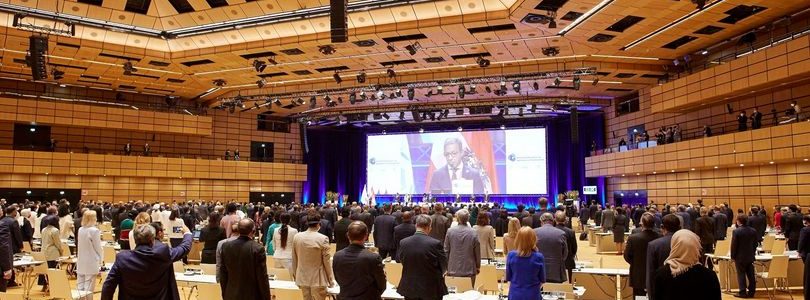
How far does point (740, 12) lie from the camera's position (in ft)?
51.0

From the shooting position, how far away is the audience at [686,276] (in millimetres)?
3523

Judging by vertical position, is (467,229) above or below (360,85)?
below

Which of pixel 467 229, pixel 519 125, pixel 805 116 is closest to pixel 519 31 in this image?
pixel 805 116

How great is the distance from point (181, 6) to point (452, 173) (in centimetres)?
1643

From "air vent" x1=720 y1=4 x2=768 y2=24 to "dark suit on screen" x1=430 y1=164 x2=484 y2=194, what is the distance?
14.8m

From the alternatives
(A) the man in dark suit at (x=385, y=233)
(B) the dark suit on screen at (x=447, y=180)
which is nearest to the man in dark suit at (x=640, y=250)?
(A) the man in dark suit at (x=385, y=233)

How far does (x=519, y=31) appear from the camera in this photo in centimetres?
1622

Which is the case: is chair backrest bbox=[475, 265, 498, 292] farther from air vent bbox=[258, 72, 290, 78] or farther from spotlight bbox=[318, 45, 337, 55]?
air vent bbox=[258, 72, 290, 78]

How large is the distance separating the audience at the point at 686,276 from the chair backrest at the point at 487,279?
3.47 m

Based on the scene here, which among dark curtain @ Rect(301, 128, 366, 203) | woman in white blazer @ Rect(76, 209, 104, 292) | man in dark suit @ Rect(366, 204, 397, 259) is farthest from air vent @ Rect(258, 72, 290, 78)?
woman in white blazer @ Rect(76, 209, 104, 292)

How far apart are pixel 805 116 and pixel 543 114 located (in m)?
13.8

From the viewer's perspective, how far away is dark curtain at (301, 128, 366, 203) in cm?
3375

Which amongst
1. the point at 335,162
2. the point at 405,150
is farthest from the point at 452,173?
the point at 335,162

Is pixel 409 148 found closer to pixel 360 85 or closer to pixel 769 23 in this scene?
pixel 360 85
